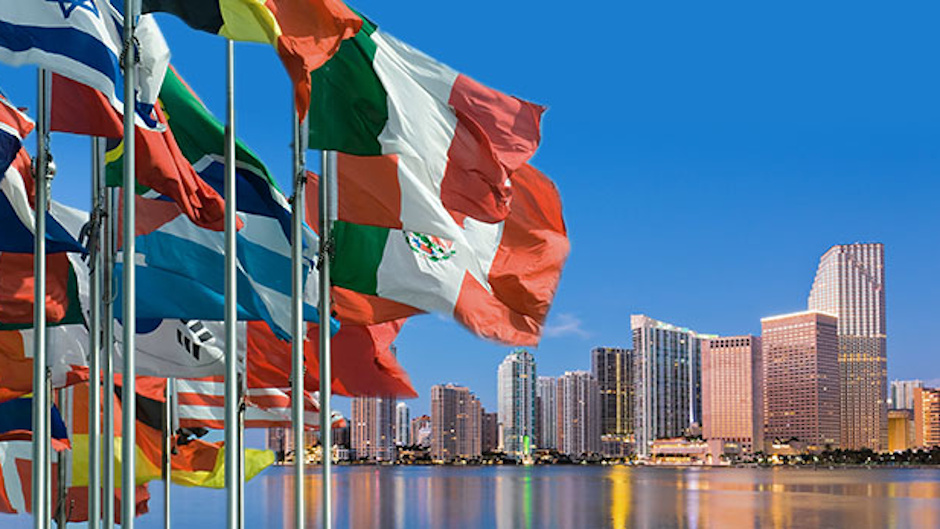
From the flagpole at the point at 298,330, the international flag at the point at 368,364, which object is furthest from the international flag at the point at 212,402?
the flagpole at the point at 298,330

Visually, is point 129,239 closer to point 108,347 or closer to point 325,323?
point 108,347

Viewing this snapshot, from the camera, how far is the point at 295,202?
36.0ft

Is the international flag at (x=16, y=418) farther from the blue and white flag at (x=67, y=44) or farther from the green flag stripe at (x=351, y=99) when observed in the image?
the blue and white flag at (x=67, y=44)

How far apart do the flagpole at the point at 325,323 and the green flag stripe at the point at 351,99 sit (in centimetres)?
79

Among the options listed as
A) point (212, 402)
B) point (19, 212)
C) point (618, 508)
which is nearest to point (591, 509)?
point (618, 508)

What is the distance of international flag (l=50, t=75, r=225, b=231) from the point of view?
10008mm

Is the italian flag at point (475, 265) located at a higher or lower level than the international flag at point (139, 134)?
lower

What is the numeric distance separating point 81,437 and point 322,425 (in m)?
9.84

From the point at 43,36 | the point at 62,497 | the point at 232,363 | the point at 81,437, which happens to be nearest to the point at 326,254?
the point at 232,363

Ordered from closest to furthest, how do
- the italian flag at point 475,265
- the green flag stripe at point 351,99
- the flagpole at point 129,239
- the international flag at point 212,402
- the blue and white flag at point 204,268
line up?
1. the flagpole at point 129,239
2. the green flag stripe at point 351,99
3. the italian flag at point 475,265
4. the blue and white flag at point 204,268
5. the international flag at point 212,402

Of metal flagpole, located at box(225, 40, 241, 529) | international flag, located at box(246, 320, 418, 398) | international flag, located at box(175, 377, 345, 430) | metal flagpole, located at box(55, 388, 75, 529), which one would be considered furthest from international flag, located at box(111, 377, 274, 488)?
metal flagpole, located at box(225, 40, 241, 529)

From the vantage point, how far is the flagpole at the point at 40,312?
1075 centimetres

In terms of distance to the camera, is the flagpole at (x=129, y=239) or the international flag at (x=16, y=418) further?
the international flag at (x=16, y=418)

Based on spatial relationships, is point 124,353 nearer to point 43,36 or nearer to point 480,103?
point 43,36
